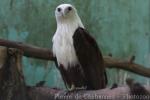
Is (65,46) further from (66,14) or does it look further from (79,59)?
(66,14)

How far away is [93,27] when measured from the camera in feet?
13.6

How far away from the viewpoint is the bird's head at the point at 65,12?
10.3 ft

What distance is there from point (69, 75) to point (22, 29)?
1122 millimetres

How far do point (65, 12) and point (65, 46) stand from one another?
0.79 ft

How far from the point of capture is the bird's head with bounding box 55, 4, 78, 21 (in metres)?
3.13

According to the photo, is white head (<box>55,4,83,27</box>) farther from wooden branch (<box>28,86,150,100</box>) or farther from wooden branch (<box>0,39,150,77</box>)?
wooden branch (<box>28,86,150,100</box>)

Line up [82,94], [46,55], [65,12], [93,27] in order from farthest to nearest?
[93,27] → [46,55] → [65,12] → [82,94]

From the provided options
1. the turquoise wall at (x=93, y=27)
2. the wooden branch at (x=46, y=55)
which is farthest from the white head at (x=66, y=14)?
the turquoise wall at (x=93, y=27)

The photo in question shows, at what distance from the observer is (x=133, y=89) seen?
2.24 m

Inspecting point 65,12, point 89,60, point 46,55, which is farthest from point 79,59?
point 46,55

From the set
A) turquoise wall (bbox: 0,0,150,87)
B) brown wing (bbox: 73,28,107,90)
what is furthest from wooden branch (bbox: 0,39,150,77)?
turquoise wall (bbox: 0,0,150,87)

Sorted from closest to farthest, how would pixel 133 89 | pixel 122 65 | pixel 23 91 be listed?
pixel 133 89, pixel 23 91, pixel 122 65

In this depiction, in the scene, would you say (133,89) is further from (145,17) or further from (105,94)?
(145,17)

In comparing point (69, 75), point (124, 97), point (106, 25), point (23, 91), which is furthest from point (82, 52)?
point (106, 25)
